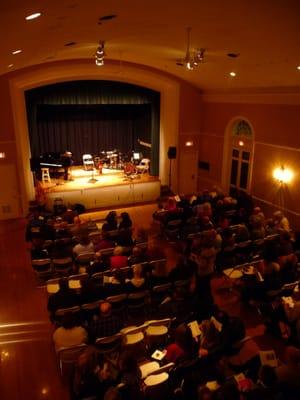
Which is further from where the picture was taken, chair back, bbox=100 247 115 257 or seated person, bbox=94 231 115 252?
seated person, bbox=94 231 115 252

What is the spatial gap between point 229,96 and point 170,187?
14.4 ft

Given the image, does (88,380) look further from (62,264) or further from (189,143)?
(189,143)

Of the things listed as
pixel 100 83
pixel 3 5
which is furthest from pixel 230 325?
pixel 100 83

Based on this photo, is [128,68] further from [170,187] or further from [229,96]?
[170,187]

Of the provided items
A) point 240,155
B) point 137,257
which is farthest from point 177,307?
point 240,155

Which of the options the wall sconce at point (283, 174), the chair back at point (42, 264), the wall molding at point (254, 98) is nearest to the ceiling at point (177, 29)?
the wall molding at point (254, 98)

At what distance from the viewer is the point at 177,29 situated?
614cm

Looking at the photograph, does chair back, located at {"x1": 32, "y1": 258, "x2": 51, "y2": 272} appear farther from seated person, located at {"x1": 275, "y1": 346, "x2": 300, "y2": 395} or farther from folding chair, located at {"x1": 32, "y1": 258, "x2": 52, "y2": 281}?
seated person, located at {"x1": 275, "y1": 346, "x2": 300, "y2": 395}

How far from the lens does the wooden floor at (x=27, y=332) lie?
17.2 feet

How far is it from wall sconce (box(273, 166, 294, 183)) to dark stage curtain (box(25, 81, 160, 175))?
5.30m

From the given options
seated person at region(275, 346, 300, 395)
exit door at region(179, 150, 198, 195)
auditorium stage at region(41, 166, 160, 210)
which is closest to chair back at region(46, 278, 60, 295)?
seated person at region(275, 346, 300, 395)

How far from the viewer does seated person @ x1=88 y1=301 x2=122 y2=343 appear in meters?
5.26

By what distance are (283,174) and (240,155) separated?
8.18 ft

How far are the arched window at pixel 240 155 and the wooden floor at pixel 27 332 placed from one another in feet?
16.3
